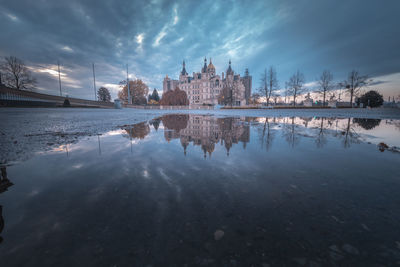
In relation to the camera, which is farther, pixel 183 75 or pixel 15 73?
pixel 183 75

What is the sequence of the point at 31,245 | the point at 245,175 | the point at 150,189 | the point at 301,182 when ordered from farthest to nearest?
the point at 245,175
the point at 301,182
the point at 150,189
the point at 31,245

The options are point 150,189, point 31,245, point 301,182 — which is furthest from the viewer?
point 301,182

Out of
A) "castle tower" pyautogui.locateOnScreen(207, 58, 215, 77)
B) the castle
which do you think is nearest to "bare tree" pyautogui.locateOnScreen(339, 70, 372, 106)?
the castle

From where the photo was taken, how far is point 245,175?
2.19 m

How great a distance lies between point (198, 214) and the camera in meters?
1.38

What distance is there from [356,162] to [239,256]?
3015 mm

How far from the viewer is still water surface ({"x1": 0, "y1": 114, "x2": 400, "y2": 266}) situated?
0.99 m

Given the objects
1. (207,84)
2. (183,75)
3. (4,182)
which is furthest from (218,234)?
(183,75)

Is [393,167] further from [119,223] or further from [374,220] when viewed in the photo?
[119,223]

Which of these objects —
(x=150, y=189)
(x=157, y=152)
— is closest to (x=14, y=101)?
(x=157, y=152)

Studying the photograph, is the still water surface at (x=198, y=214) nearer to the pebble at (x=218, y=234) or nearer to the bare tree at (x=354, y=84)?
the pebble at (x=218, y=234)

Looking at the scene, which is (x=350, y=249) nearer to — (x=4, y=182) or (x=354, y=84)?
(x=4, y=182)

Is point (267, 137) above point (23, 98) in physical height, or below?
below

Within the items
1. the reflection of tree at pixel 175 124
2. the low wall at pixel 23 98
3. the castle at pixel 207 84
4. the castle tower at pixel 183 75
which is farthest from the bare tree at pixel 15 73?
the castle tower at pixel 183 75
